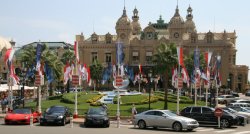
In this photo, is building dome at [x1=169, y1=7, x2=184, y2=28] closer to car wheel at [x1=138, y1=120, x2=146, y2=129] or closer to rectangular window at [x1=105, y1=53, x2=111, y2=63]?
rectangular window at [x1=105, y1=53, x2=111, y2=63]

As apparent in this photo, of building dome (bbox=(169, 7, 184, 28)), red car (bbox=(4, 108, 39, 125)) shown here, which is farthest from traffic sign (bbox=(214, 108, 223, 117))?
building dome (bbox=(169, 7, 184, 28))

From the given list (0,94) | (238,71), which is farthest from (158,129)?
(238,71)

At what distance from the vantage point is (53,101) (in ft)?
190

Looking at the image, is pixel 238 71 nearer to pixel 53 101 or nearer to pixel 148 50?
pixel 148 50

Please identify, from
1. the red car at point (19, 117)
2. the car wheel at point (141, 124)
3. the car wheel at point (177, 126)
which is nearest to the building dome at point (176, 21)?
the car wheel at point (141, 124)

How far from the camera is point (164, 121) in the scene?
30.7m

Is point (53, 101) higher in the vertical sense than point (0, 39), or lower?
lower

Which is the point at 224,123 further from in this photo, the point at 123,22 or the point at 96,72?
the point at 123,22

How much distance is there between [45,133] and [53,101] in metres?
31.9

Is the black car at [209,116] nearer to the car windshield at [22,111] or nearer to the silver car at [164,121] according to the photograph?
the silver car at [164,121]

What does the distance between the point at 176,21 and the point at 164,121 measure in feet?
245

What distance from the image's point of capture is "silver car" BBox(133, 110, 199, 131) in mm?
30000

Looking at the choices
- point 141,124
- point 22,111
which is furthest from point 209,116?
point 22,111

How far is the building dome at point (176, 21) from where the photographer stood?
10288 centimetres
